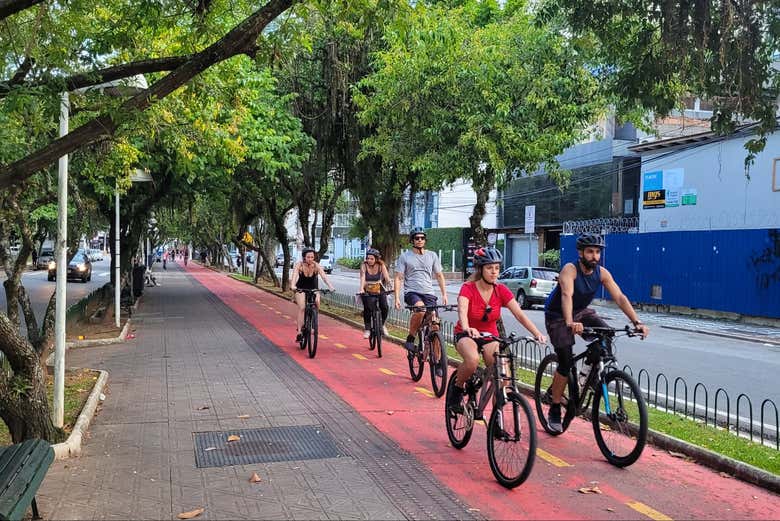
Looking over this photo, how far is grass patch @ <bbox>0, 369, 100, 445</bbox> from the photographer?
22.8 feet

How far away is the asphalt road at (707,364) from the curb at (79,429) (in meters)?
6.24

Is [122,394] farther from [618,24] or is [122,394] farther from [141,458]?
[618,24]

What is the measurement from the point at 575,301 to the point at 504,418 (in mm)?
1557

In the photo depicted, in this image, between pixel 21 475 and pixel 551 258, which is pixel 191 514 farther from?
pixel 551 258

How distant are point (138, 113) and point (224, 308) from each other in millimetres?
17279

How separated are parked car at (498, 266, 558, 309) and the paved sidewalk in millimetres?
14616

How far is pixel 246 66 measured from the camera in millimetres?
15695

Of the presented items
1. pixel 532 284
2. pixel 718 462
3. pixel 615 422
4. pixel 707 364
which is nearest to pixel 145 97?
pixel 615 422

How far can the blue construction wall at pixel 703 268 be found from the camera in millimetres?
20672

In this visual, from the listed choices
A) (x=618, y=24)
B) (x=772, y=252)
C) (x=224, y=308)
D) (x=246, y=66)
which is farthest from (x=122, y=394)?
(x=772, y=252)

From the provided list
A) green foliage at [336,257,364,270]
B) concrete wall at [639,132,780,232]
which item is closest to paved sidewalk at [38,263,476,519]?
concrete wall at [639,132,780,232]

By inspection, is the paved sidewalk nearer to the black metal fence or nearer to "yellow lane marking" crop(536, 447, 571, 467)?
"yellow lane marking" crop(536, 447, 571, 467)

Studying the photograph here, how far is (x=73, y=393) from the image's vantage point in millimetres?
8391

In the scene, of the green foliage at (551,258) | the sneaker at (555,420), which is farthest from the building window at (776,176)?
the sneaker at (555,420)
